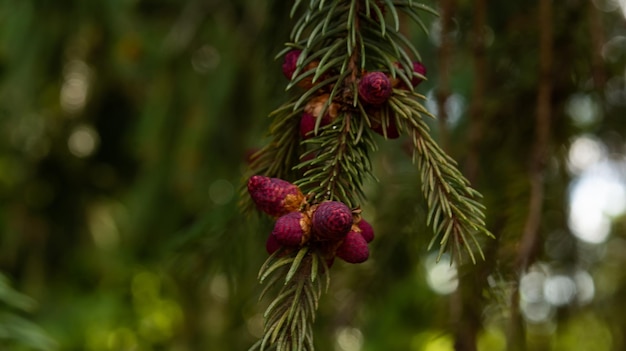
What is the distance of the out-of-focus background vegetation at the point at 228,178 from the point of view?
0.93m

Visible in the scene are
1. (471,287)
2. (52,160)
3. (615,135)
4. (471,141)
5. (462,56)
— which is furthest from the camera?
(52,160)

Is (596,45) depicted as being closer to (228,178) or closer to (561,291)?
(561,291)

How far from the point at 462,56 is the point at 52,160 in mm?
1215

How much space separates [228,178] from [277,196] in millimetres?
1261

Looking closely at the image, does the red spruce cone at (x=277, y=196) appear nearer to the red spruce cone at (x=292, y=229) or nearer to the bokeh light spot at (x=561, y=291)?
the red spruce cone at (x=292, y=229)

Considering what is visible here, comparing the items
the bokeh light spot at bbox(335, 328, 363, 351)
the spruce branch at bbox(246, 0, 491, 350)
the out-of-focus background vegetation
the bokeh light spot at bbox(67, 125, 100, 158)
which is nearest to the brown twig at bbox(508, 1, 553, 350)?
the out-of-focus background vegetation

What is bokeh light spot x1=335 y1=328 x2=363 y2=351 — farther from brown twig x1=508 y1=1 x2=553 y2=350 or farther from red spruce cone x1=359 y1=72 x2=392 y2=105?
red spruce cone x1=359 y1=72 x2=392 y2=105

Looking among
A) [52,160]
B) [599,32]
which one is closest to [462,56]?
[599,32]

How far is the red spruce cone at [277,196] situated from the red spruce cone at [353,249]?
0.04 meters

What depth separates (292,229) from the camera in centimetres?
46

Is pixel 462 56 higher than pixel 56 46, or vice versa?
pixel 462 56

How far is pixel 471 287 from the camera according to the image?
31.9 inches

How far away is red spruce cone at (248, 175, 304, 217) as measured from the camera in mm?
487

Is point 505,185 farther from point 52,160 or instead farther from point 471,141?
point 52,160
